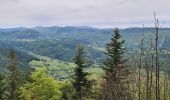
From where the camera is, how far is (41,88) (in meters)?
65.2

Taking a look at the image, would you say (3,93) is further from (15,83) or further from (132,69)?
(132,69)

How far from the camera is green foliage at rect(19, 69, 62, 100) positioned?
64312 mm

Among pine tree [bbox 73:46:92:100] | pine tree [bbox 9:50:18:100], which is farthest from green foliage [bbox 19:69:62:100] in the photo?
pine tree [bbox 9:50:18:100]

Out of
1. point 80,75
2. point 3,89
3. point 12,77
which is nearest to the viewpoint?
point 80,75

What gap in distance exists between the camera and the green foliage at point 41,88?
2532 inches

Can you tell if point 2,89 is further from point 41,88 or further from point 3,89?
point 41,88

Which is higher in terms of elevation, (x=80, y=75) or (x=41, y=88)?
(x=80, y=75)

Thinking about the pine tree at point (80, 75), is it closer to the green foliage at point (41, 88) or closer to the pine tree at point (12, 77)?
the green foliage at point (41, 88)

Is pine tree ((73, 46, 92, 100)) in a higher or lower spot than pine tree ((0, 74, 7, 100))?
higher

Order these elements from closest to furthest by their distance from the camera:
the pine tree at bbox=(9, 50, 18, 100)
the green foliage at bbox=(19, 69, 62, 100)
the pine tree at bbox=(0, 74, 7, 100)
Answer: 1. the green foliage at bbox=(19, 69, 62, 100)
2. the pine tree at bbox=(0, 74, 7, 100)
3. the pine tree at bbox=(9, 50, 18, 100)

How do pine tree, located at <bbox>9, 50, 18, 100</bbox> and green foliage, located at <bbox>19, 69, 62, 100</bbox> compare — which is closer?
green foliage, located at <bbox>19, 69, 62, 100</bbox>

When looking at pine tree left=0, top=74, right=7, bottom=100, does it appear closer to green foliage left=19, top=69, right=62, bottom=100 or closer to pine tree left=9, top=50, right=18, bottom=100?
pine tree left=9, top=50, right=18, bottom=100

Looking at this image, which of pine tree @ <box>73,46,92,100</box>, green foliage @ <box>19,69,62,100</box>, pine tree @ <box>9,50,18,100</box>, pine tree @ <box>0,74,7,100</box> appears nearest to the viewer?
pine tree @ <box>73,46,92,100</box>

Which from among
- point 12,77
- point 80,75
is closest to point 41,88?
point 80,75
